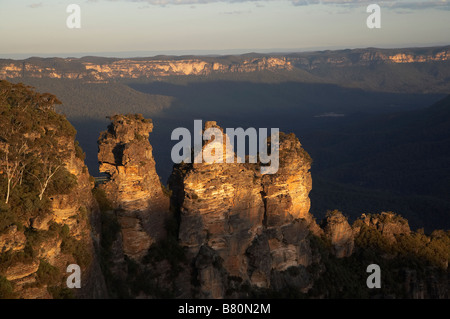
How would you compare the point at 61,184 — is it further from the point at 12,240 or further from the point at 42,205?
the point at 12,240

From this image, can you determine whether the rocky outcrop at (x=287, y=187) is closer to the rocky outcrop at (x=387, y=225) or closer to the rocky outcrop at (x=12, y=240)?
the rocky outcrop at (x=387, y=225)

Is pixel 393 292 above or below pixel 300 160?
below

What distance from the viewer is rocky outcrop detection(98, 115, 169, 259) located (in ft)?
85.5

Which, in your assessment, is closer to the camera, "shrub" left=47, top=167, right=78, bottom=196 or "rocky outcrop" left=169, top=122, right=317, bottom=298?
"shrub" left=47, top=167, right=78, bottom=196

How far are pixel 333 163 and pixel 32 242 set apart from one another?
152 meters

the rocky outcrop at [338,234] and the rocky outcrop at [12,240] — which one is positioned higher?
the rocky outcrop at [12,240]

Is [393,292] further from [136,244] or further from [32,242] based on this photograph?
[32,242]

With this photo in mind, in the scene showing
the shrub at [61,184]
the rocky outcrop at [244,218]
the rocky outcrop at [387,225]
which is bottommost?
the rocky outcrop at [387,225]

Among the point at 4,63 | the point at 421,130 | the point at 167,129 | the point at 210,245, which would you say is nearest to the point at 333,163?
the point at 421,130

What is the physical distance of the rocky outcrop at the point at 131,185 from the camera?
26.1 m

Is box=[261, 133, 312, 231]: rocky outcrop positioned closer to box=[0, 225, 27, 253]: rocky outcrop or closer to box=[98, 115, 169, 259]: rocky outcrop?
box=[98, 115, 169, 259]: rocky outcrop

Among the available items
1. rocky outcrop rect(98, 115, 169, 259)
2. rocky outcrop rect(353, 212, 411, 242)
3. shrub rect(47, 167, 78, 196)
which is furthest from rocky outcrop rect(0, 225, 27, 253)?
rocky outcrop rect(353, 212, 411, 242)

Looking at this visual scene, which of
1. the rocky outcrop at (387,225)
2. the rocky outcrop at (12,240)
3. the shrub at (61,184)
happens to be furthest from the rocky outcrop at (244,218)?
the rocky outcrop at (12,240)

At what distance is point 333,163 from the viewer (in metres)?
166
